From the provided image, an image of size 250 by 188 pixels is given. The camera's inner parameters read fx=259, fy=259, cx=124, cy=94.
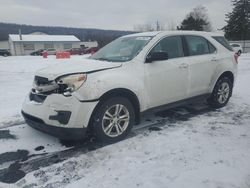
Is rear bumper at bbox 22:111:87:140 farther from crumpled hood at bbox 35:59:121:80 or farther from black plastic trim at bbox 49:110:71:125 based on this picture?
crumpled hood at bbox 35:59:121:80

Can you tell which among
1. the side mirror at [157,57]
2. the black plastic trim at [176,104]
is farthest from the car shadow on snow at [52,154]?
the side mirror at [157,57]

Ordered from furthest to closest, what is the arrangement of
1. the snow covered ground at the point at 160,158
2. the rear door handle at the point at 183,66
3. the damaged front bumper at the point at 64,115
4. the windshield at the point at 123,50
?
the rear door handle at the point at 183,66 → the windshield at the point at 123,50 → the damaged front bumper at the point at 64,115 → the snow covered ground at the point at 160,158

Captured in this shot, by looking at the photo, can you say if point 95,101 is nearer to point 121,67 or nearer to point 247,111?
point 121,67

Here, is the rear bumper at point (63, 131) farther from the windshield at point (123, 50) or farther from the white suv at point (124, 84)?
the windshield at point (123, 50)

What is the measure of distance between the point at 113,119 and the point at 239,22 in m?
47.9

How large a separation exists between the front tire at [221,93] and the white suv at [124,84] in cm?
8

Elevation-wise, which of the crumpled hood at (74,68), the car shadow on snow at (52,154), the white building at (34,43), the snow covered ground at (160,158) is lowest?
the snow covered ground at (160,158)

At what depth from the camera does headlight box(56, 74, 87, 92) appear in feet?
12.2

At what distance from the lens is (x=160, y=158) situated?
3598mm

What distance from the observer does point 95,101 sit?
3.77m

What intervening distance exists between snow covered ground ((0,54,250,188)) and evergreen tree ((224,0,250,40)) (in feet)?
147

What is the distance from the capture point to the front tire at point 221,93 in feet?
19.2

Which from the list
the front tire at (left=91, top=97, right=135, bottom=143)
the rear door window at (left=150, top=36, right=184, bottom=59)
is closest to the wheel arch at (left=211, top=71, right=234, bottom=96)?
the rear door window at (left=150, top=36, right=184, bottom=59)

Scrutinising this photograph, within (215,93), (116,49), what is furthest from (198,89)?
(116,49)
